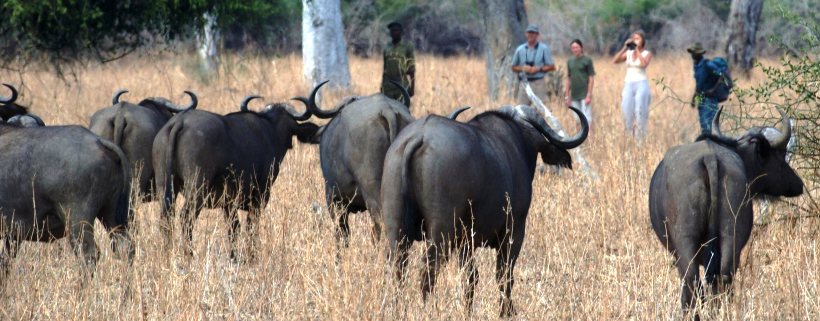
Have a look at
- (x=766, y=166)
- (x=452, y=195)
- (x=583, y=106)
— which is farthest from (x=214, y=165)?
(x=583, y=106)

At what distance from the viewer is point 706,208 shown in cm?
640

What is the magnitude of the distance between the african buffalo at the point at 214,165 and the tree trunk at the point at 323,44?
42.7ft

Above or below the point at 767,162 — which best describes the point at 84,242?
below

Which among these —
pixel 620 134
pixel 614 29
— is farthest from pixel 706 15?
pixel 620 134

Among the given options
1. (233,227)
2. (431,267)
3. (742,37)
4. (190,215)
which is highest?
(431,267)

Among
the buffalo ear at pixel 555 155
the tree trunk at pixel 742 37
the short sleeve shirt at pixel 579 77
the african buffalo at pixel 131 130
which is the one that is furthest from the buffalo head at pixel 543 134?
the tree trunk at pixel 742 37

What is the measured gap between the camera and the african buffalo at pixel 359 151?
798 cm

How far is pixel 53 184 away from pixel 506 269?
8.77 feet

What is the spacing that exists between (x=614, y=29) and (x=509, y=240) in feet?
141

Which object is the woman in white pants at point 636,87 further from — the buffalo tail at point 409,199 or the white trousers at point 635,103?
the buffalo tail at point 409,199

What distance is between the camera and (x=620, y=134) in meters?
14.5

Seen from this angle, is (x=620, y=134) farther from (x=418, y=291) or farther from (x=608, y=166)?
(x=418, y=291)

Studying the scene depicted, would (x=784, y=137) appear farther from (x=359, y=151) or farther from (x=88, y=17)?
(x=88, y=17)

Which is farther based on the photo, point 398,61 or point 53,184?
point 398,61
